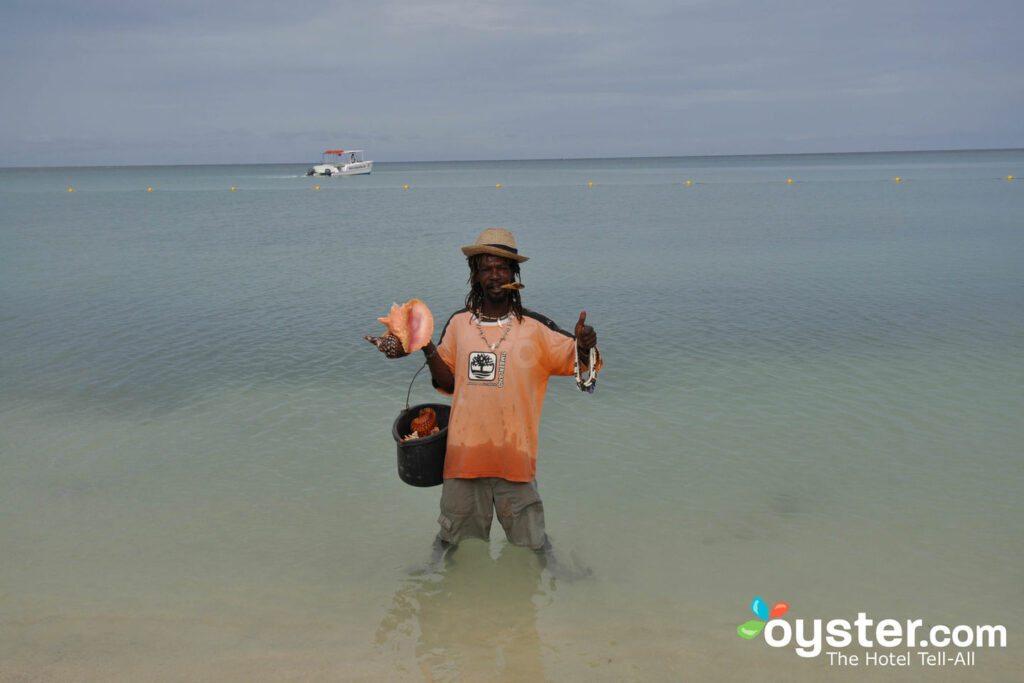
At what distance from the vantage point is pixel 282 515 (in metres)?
6.55

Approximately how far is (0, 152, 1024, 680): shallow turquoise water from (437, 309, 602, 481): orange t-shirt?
106 centimetres

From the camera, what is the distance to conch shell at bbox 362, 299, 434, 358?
166 inches

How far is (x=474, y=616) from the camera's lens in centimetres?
499

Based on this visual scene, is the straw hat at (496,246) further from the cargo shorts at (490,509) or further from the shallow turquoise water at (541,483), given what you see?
the shallow turquoise water at (541,483)

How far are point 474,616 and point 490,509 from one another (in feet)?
2.21

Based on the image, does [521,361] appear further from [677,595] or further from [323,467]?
[323,467]

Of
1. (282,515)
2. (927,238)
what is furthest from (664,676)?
(927,238)

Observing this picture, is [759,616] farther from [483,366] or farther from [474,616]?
[483,366]

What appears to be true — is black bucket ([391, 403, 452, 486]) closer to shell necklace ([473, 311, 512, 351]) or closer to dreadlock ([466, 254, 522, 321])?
shell necklace ([473, 311, 512, 351])

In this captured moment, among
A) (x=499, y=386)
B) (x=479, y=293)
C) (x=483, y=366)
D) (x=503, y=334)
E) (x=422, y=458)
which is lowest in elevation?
(x=422, y=458)

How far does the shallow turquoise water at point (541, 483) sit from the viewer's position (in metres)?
4.82

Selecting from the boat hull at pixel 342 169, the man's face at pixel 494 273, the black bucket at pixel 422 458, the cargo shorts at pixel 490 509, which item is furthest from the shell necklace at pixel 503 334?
the boat hull at pixel 342 169

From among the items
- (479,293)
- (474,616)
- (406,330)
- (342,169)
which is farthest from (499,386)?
(342,169)

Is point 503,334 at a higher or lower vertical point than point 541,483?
higher
